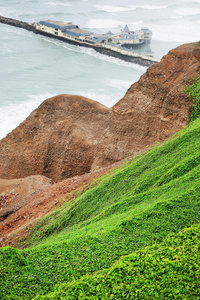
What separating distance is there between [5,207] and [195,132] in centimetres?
1385

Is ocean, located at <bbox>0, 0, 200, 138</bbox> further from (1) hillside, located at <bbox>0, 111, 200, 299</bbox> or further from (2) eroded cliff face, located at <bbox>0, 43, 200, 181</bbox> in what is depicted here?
(1) hillside, located at <bbox>0, 111, 200, 299</bbox>

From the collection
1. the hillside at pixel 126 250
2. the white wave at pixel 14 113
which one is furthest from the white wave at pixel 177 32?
the hillside at pixel 126 250

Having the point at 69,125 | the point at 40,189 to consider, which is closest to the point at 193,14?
the point at 69,125

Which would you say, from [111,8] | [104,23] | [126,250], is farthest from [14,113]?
[111,8]

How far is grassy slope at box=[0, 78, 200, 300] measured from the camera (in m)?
9.37

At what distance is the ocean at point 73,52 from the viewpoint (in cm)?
4828

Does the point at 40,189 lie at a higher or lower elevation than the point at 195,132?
lower

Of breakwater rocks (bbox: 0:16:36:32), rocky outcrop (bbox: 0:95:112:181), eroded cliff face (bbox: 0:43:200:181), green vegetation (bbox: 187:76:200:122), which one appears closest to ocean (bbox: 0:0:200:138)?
breakwater rocks (bbox: 0:16:36:32)

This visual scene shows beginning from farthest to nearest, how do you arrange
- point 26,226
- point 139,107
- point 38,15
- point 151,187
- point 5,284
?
point 38,15 < point 139,107 < point 26,226 < point 151,187 < point 5,284

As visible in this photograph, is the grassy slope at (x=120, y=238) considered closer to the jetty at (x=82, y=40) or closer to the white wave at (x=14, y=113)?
the white wave at (x=14, y=113)

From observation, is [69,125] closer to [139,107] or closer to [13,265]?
[139,107]

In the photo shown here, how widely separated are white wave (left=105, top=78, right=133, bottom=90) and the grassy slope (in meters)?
36.4

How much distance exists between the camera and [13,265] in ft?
34.1

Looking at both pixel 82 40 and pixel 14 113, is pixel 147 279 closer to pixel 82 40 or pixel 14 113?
pixel 14 113
